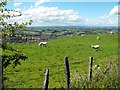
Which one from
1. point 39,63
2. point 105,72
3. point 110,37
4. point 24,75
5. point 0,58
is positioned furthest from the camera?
point 110,37

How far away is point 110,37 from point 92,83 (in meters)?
58.5

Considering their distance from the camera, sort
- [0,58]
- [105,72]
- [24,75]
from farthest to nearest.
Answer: [24,75] < [105,72] < [0,58]

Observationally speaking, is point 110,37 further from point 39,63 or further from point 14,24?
point 14,24

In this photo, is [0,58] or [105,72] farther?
[105,72]

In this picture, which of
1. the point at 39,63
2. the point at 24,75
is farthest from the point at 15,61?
the point at 39,63

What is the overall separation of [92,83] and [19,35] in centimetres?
307

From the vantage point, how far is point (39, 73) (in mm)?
28141

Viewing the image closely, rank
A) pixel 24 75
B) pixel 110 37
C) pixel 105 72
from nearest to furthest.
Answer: pixel 105 72 < pixel 24 75 < pixel 110 37

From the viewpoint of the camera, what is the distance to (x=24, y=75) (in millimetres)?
27219

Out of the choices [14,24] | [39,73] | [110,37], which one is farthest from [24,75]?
[110,37]

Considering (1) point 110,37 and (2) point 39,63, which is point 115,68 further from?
(1) point 110,37

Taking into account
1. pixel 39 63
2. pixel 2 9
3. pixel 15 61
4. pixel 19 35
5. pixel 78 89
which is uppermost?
pixel 2 9

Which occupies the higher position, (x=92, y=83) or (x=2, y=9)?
(x=2, y=9)

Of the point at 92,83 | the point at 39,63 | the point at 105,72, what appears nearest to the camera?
the point at 92,83
